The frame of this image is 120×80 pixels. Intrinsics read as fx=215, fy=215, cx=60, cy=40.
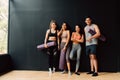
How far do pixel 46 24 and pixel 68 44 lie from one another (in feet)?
3.42

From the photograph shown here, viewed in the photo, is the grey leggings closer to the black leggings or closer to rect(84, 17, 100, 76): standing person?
rect(84, 17, 100, 76): standing person

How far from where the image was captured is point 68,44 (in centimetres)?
622

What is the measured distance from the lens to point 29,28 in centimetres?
678

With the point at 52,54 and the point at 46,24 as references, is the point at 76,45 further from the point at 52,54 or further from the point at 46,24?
the point at 46,24

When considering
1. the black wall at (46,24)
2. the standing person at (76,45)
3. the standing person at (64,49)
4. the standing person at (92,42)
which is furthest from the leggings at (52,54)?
the standing person at (92,42)

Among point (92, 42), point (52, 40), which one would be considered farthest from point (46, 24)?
point (92, 42)

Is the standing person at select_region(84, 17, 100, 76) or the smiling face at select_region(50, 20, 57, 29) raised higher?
the smiling face at select_region(50, 20, 57, 29)

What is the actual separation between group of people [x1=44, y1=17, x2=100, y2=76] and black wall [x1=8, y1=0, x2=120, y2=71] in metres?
0.36

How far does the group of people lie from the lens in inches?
235

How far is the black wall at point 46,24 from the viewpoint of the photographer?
257 inches

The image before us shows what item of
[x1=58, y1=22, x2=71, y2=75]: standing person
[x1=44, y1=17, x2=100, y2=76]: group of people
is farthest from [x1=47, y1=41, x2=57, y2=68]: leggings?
[x1=58, y1=22, x2=71, y2=75]: standing person

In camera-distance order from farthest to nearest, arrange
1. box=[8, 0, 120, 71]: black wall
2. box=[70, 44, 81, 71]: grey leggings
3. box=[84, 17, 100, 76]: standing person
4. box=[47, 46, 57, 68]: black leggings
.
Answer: box=[8, 0, 120, 71]: black wall, box=[47, 46, 57, 68]: black leggings, box=[70, 44, 81, 71]: grey leggings, box=[84, 17, 100, 76]: standing person

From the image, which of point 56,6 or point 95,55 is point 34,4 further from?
point 95,55

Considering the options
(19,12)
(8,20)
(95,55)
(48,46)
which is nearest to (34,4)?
(19,12)
